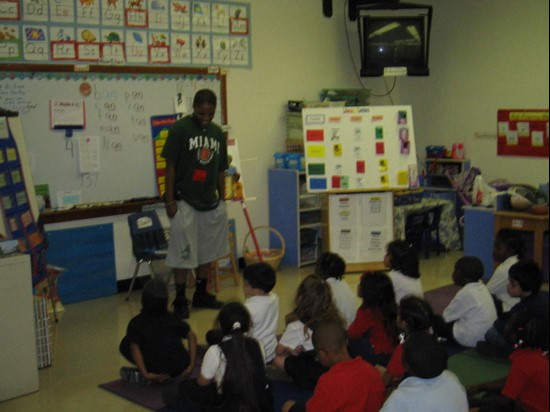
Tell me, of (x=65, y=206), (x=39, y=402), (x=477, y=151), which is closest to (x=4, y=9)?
(x=65, y=206)

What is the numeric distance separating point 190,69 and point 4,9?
1.66 m

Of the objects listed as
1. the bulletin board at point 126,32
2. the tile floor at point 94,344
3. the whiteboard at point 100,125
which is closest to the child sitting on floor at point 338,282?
the tile floor at point 94,344

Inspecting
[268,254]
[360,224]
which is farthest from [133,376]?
[360,224]

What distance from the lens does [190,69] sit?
659 centimetres

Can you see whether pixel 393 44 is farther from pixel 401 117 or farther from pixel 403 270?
pixel 403 270

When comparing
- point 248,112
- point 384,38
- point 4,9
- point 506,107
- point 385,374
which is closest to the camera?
point 385,374

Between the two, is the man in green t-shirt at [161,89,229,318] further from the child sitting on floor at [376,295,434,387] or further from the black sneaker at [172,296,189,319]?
the child sitting on floor at [376,295,434,387]

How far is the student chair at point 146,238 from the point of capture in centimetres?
600

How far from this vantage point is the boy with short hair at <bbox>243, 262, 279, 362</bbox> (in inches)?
157

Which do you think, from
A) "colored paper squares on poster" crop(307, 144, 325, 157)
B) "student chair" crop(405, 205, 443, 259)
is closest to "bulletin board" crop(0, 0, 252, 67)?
"colored paper squares on poster" crop(307, 144, 325, 157)

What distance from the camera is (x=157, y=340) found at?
3.97 meters

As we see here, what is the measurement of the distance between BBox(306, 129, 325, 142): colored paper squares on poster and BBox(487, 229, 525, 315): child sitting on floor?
7.84 ft

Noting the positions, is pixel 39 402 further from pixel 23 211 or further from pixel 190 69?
pixel 190 69

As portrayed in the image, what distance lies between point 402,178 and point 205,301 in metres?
2.45
